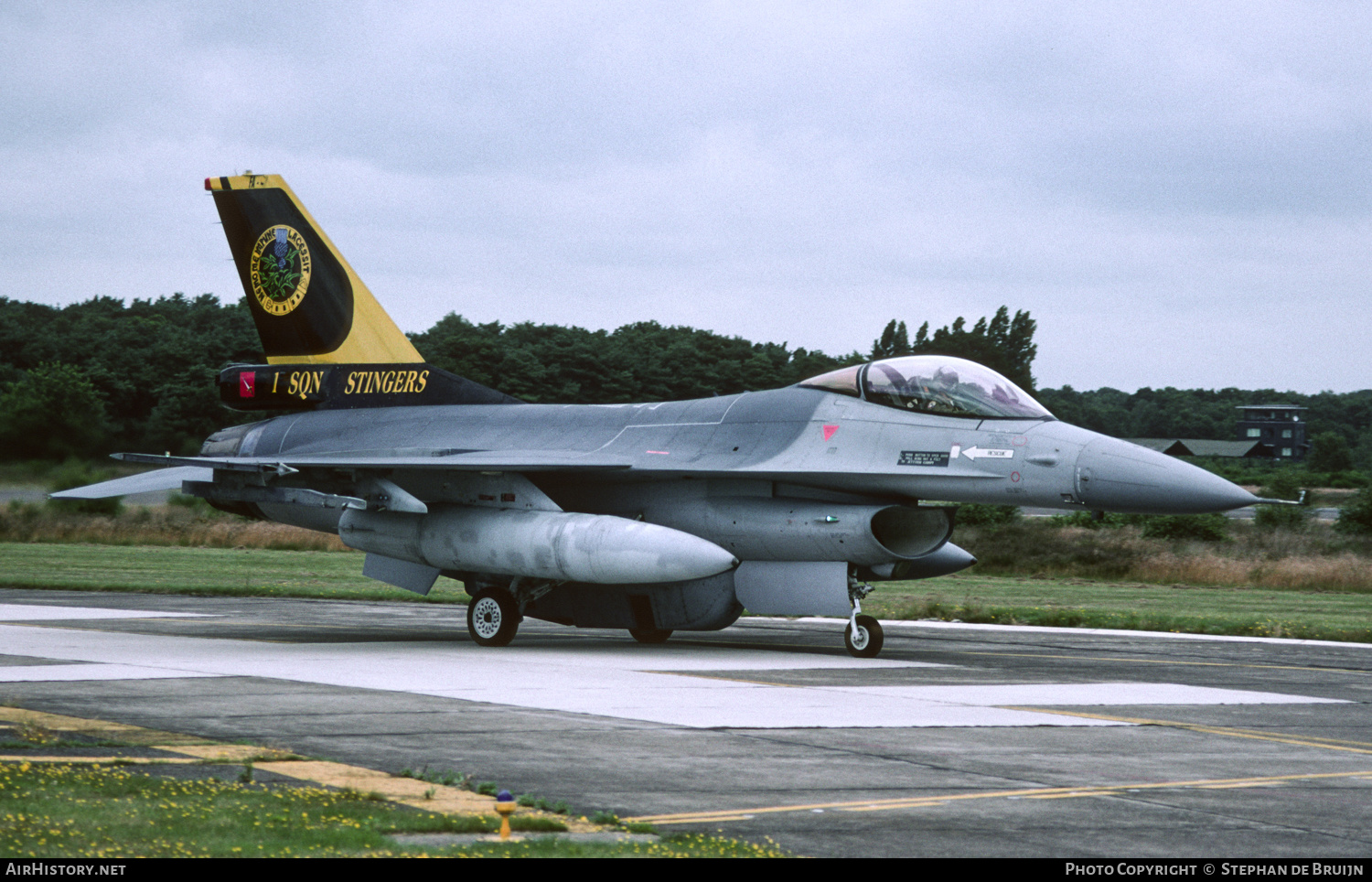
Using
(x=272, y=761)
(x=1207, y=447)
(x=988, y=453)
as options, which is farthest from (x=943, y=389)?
(x=1207, y=447)

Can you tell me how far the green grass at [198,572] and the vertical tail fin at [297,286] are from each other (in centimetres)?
760

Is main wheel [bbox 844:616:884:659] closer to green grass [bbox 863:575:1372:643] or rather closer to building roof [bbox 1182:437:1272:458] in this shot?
green grass [bbox 863:575:1372:643]

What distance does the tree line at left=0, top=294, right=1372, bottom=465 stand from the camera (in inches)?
894

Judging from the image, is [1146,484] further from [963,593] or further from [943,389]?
[963,593]

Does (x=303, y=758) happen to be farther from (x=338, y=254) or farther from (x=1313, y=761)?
(x=338, y=254)

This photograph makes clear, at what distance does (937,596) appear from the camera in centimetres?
2950

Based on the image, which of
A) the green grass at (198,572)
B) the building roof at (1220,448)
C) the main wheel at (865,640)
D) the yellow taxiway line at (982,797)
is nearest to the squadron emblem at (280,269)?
the green grass at (198,572)

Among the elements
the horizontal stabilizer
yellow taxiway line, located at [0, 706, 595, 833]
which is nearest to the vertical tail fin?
the horizontal stabilizer

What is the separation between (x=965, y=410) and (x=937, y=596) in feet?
48.1

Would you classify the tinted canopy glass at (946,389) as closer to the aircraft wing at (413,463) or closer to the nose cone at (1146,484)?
the nose cone at (1146,484)

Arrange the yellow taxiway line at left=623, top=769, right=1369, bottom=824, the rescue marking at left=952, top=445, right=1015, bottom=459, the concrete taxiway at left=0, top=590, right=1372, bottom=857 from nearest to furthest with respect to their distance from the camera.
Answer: the yellow taxiway line at left=623, top=769, right=1369, bottom=824, the concrete taxiway at left=0, top=590, right=1372, bottom=857, the rescue marking at left=952, top=445, right=1015, bottom=459

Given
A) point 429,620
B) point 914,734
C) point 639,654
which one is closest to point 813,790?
point 914,734

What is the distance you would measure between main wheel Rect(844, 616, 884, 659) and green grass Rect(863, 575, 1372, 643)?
24.2 feet

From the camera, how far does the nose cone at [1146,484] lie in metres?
14.2
